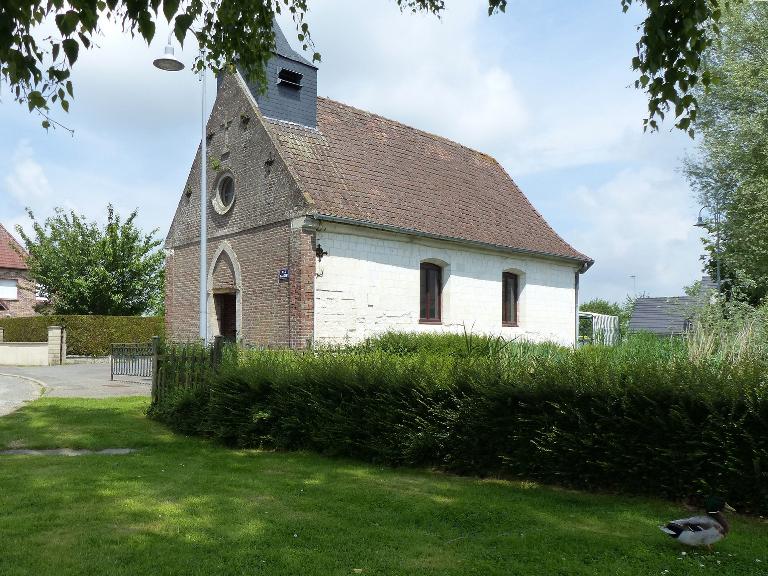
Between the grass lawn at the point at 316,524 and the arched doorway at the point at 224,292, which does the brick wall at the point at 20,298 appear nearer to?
the arched doorway at the point at 224,292

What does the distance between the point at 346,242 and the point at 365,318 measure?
2086 millimetres

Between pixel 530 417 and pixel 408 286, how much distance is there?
1129 centimetres

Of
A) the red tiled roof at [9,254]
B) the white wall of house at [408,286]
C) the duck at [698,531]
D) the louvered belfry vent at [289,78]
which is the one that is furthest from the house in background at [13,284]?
the duck at [698,531]

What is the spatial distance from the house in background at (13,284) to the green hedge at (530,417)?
3771 cm

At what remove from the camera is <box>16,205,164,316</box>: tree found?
1257 inches

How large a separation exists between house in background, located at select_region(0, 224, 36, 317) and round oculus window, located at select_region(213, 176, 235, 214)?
89.1ft

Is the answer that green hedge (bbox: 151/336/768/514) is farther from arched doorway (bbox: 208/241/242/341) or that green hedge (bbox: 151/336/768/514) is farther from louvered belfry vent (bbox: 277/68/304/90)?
louvered belfry vent (bbox: 277/68/304/90)

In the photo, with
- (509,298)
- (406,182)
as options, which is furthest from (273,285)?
(509,298)

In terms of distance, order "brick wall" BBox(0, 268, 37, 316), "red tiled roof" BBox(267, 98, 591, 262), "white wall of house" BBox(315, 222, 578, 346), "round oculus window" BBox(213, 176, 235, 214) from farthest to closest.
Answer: "brick wall" BBox(0, 268, 37, 316), "round oculus window" BBox(213, 176, 235, 214), "red tiled roof" BBox(267, 98, 591, 262), "white wall of house" BBox(315, 222, 578, 346)

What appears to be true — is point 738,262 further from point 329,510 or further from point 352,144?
point 329,510

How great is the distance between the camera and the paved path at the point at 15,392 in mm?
13750

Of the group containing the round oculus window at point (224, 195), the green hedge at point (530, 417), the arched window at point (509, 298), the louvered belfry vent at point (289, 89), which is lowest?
the green hedge at point (530, 417)

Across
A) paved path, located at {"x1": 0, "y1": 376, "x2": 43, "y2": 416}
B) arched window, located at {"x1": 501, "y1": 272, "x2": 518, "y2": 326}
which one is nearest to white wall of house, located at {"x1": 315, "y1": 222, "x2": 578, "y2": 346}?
arched window, located at {"x1": 501, "y1": 272, "x2": 518, "y2": 326}

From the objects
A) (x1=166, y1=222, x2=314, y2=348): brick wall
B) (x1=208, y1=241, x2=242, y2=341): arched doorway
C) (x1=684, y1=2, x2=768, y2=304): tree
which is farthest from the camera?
(x1=684, y1=2, x2=768, y2=304): tree
